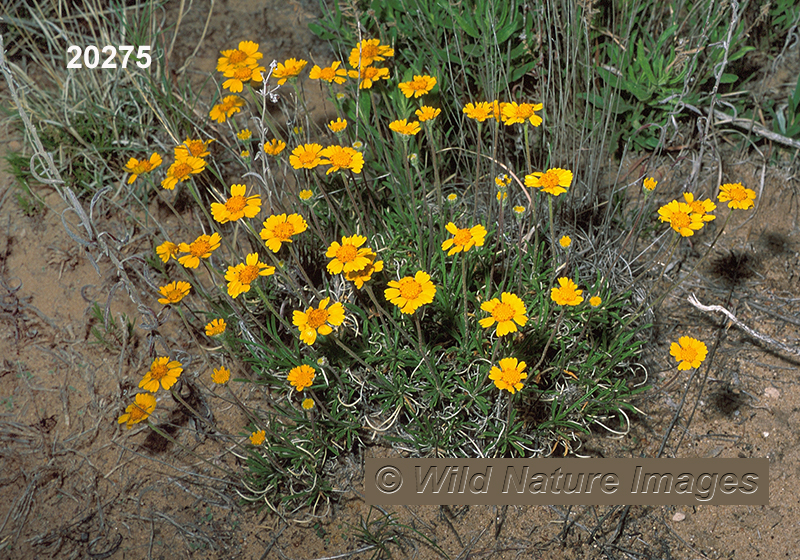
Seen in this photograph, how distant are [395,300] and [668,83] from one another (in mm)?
1598

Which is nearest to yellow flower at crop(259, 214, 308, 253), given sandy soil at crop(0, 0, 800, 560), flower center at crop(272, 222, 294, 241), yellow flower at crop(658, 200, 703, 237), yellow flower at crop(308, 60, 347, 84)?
flower center at crop(272, 222, 294, 241)

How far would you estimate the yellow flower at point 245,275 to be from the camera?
1641 millimetres

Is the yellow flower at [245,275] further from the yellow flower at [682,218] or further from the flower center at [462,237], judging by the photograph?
the yellow flower at [682,218]

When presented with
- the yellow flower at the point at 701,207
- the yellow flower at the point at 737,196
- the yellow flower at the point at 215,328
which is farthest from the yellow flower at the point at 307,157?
the yellow flower at the point at 737,196

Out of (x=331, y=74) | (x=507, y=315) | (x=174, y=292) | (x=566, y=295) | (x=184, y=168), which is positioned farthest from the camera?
(x=331, y=74)

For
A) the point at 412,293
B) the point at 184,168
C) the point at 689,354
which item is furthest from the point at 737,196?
the point at 184,168

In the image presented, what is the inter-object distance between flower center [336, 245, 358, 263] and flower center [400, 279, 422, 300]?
0.15 meters

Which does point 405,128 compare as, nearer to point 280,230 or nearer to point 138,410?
point 280,230

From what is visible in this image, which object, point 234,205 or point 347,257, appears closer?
point 347,257

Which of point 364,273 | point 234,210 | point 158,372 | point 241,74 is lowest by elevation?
point 158,372

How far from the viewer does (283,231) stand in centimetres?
166

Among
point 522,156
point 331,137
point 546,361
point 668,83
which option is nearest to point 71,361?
point 331,137

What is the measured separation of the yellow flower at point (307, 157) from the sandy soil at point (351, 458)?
3.04 feet

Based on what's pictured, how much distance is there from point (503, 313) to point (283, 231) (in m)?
0.65
